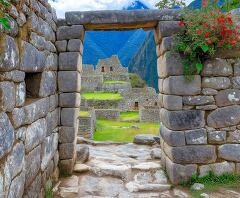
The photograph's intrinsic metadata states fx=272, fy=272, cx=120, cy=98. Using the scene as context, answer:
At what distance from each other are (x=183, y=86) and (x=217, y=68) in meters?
0.73

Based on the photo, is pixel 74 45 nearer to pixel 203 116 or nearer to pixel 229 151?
pixel 203 116

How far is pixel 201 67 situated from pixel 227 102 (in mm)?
875

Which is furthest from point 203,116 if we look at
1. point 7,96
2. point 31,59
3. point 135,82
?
point 135,82

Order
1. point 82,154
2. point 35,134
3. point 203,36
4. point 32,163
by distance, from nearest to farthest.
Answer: point 32,163 < point 35,134 < point 203,36 < point 82,154

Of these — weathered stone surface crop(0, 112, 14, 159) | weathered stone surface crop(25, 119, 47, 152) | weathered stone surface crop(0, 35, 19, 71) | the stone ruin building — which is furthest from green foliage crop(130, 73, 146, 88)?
weathered stone surface crop(0, 112, 14, 159)

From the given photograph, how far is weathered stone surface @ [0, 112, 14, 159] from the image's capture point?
263 centimetres

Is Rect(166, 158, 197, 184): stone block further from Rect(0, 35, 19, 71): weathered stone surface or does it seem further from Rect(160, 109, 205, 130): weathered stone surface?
Rect(0, 35, 19, 71): weathered stone surface

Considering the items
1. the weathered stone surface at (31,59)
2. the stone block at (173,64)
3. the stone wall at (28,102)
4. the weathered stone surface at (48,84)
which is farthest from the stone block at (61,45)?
the stone block at (173,64)

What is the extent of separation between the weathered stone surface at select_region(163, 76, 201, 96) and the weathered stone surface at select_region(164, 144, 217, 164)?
1051mm

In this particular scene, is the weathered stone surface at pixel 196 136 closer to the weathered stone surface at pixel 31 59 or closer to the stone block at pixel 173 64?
the stone block at pixel 173 64

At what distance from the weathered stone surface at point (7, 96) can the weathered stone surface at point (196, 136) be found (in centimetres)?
337

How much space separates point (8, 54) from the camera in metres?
2.77

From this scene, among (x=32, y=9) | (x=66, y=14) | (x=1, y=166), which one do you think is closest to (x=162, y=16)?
(x=66, y=14)

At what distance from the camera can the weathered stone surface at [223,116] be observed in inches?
205
